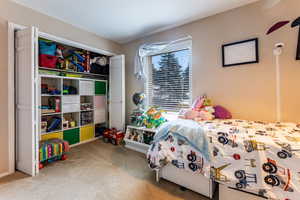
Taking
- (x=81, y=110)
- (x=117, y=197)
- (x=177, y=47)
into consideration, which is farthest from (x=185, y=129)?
(x=81, y=110)

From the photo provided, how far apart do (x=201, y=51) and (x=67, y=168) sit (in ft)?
9.38

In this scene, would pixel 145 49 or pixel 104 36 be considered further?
pixel 104 36

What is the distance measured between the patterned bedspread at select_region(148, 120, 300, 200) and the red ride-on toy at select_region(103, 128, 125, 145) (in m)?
1.70

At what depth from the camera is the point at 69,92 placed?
2.99 meters

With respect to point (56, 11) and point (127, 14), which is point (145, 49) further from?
point (56, 11)

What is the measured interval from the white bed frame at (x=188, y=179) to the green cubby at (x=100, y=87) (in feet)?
8.04

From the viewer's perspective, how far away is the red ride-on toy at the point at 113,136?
10.2 ft

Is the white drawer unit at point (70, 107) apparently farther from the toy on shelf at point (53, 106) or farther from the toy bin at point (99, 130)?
the toy bin at point (99, 130)

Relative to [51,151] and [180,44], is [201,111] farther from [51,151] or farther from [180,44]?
[51,151]

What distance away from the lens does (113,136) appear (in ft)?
10.3

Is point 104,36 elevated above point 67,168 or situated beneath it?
elevated above

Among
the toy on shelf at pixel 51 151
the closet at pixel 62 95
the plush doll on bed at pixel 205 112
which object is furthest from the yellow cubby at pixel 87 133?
the plush doll on bed at pixel 205 112

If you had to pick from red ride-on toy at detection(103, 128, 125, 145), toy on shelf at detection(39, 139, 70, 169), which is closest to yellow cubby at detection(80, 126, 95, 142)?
red ride-on toy at detection(103, 128, 125, 145)

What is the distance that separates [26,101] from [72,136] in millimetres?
1290
